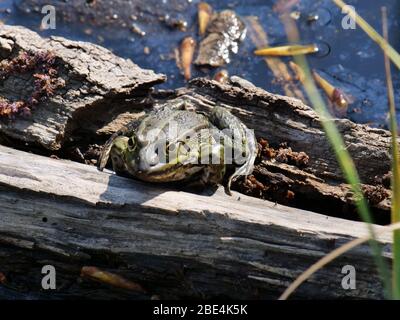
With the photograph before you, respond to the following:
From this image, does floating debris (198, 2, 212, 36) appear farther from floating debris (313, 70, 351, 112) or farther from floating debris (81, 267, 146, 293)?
floating debris (81, 267, 146, 293)

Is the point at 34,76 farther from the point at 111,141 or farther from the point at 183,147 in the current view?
the point at 183,147

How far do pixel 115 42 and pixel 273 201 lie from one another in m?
3.72

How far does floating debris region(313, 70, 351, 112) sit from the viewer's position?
748cm

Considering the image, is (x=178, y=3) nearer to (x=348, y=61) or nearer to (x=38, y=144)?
(x=348, y=61)

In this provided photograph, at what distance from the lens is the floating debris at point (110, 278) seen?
16.5ft

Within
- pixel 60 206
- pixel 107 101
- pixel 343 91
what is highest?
pixel 343 91

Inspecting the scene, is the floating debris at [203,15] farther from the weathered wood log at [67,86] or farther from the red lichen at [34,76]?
the red lichen at [34,76]

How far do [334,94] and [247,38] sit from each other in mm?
1417

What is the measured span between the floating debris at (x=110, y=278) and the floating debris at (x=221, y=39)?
11.8ft

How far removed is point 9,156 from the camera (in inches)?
203

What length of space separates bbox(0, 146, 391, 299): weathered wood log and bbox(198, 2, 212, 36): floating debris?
3.63m

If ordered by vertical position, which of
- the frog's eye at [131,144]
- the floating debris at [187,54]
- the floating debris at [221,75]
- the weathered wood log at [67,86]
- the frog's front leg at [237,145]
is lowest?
the frog's eye at [131,144]

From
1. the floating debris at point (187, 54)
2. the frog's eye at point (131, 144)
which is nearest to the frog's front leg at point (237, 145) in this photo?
the frog's eye at point (131, 144)
